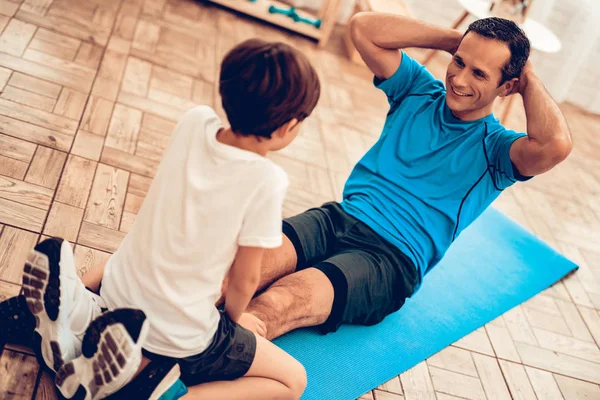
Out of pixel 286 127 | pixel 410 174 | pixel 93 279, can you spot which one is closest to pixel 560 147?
pixel 410 174

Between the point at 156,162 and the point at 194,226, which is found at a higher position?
the point at 194,226

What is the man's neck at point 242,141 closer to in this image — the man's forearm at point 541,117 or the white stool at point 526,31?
the man's forearm at point 541,117

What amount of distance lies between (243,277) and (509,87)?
939mm

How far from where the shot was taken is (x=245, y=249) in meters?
1.10

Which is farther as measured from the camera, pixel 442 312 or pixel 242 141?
pixel 442 312

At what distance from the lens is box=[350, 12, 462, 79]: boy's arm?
5.69 feet

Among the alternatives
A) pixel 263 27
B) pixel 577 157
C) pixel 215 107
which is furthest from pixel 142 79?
pixel 577 157

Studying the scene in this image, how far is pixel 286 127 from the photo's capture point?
1.08m

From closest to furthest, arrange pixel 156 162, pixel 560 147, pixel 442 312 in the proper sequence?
pixel 560 147
pixel 442 312
pixel 156 162

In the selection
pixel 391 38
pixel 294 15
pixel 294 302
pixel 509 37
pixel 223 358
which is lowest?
pixel 294 15

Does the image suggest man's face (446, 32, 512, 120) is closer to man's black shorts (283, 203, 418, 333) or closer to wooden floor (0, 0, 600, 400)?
man's black shorts (283, 203, 418, 333)

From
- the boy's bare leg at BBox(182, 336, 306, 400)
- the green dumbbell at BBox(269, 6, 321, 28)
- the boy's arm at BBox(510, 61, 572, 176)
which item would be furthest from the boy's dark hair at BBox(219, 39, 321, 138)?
the green dumbbell at BBox(269, 6, 321, 28)

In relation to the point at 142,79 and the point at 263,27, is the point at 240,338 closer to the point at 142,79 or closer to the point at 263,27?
the point at 142,79

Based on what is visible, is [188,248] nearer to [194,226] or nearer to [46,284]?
[194,226]
